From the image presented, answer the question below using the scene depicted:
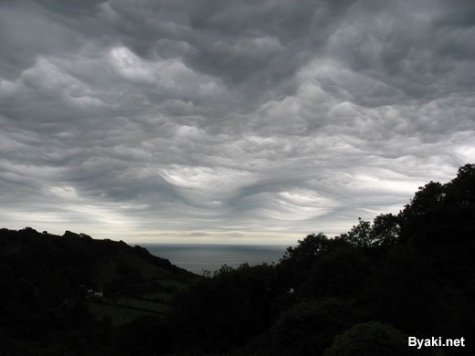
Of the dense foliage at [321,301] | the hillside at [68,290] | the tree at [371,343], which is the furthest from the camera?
the hillside at [68,290]

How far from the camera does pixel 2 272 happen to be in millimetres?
70500

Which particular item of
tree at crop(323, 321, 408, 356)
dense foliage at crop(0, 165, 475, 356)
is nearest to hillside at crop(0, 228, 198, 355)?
dense foliage at crop(0, 165, 475, 356)

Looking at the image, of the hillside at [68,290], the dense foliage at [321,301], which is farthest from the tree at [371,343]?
the hillside at [68,290]

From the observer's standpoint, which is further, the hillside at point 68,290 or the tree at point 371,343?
the hillside at point 68,290

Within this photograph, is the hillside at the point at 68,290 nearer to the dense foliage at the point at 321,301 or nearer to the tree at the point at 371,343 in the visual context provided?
the dense foliage at the point at 321,301

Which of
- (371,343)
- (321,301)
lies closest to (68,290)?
(321,301)

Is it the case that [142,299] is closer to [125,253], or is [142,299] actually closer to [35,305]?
[35,305]

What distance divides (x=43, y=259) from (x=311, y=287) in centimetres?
6839

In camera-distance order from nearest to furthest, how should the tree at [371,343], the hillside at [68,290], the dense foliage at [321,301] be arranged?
the tree at [371,343], the dense foliage at [321,301], the hillside at [68,290]

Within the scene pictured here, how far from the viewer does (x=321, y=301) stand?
24.6m

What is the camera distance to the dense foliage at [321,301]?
71.5 feet

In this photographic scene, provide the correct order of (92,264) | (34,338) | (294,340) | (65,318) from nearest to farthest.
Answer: (294,340)
(34,338)
(65,318)
(92,264)

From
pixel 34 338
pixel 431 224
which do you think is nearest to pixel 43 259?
pixel 34 338

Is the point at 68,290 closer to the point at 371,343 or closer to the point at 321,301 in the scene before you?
the point at 321,301
